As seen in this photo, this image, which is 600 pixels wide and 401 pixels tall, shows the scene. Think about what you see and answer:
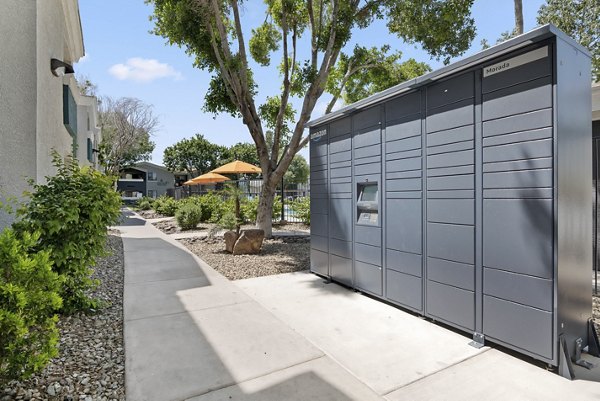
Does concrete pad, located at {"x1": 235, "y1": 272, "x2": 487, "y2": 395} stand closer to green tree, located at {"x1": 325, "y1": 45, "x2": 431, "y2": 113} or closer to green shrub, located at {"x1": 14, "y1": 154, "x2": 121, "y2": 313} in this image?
green shrub, located at {"x1": 14, "y1": 154, "x2": 121, "y2": 313}

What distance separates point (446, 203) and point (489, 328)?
1.20 meters

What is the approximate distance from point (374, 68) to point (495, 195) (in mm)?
8560

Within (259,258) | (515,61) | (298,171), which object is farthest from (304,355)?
(298,171)

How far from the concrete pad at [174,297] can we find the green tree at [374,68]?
6.84 meters

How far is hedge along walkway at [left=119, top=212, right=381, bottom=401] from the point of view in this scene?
7.84 ft

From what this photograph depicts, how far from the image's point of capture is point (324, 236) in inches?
208

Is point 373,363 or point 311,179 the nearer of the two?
point 373,363

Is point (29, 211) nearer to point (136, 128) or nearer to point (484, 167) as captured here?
point (484, 167)

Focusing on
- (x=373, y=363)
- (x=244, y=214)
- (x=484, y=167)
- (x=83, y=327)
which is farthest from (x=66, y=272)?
(x=244, y=214)

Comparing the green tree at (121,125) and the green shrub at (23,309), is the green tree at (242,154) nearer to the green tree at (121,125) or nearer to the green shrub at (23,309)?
the green tree at (121,125)

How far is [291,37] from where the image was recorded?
9.59 m

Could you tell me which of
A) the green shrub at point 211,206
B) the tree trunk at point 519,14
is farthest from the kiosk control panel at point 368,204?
the green shrub at point 211,206

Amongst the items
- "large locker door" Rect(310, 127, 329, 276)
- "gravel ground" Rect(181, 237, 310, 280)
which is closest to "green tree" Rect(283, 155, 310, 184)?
"gravel ground" Rect(181, 237, 310, 280)

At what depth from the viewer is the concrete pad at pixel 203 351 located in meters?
2.48
